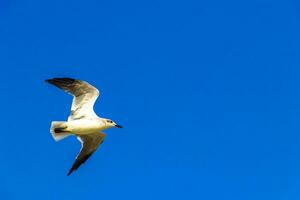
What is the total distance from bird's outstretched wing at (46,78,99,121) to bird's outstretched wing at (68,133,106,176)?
1.41 m

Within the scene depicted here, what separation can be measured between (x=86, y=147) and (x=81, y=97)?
2.21 metres

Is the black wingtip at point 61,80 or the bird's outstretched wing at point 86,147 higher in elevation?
the black wingtip at point 61,80

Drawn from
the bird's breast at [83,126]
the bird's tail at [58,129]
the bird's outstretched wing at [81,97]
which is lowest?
the bird's tail at [58,129]

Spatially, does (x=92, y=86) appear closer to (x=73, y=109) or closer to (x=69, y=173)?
(x=73, y=109)

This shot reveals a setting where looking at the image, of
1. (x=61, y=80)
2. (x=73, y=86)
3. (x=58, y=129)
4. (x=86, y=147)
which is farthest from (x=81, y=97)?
(x=86, y=147)

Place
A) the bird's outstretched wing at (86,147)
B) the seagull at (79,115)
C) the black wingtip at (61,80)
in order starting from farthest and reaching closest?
the bird's outstretched wing at (86,147) → the seagull at (79,115) → the black wingtip at (61,80)

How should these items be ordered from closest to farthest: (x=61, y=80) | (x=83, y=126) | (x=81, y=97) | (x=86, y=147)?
(x=61, y=80) → (x=83, y=126) → (x=81, y=97) → (x=86, y=147)

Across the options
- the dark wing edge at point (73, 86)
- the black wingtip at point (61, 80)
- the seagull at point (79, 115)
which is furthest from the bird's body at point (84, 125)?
the black wingtip at point (61, 80)

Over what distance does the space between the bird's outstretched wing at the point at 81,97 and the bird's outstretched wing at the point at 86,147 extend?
141cm

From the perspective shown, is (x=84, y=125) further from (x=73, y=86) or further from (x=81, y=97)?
(x=73, y=86)

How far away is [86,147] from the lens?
25.2 meters

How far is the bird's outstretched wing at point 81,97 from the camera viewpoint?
23.5 meters

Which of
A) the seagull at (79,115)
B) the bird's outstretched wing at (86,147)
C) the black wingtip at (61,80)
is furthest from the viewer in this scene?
the bird's outstretched wing at (86,147)

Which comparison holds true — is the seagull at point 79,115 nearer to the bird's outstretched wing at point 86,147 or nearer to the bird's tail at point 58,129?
the bird's tail at point 58,129
